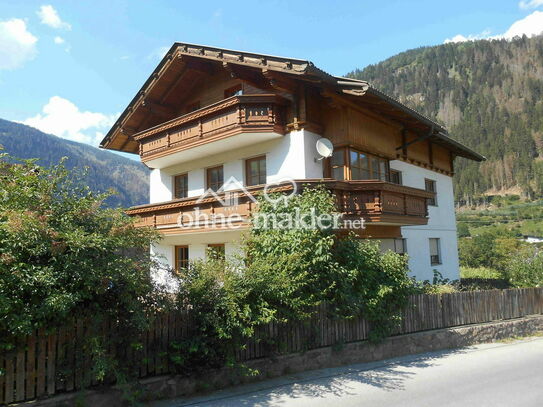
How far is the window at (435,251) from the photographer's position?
1727cm

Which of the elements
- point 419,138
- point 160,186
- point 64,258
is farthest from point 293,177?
point 64,258

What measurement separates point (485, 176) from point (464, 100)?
50.9 metres

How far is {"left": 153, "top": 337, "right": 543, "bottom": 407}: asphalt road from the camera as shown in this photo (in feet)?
20.5

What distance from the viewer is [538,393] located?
22.1 feet

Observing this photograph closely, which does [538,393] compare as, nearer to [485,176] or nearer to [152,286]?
[152,286]

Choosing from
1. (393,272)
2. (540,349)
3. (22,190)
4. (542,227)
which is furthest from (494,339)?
(542,227)

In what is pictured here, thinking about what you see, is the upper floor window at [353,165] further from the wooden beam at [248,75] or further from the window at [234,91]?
the window at [234,91]

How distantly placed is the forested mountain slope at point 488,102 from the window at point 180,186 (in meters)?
116

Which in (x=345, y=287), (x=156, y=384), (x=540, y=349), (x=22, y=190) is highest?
(x=22, y=190)

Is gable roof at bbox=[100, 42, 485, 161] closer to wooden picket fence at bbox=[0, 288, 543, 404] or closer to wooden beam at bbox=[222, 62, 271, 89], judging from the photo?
wooden beam at bbox=[222, 62, 271, 89]

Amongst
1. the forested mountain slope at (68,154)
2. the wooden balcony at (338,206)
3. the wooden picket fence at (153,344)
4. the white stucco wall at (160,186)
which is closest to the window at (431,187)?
the wooden balcony at (338,206)

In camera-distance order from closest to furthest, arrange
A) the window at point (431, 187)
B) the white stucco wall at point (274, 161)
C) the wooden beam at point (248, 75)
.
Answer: the white stucco wall at point (274, 161)
the wooden beam at point (248, 75)
the window at point (431, 187)

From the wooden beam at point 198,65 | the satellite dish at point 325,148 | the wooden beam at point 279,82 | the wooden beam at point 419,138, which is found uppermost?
the wooden beam at point 198,65

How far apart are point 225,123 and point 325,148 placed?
354 centimetres
